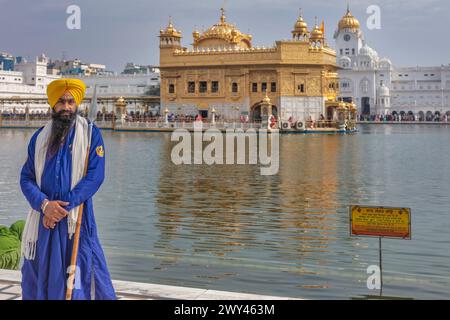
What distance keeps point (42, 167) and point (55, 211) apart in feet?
1.16

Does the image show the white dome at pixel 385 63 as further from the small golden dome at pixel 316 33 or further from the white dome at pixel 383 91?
the small golden dome at pixel 316 33

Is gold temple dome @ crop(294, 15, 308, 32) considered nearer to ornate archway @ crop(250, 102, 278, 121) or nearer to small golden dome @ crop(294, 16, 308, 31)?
small golden dome @ crop(294, 16, 308, 31)

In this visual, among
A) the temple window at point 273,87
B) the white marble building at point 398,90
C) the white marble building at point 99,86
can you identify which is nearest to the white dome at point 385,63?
the white marble building at point 398,90

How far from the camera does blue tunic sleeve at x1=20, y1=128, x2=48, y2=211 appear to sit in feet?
12.1

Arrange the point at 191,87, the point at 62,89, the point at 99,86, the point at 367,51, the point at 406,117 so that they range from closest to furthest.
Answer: the point at 62,89 < the point at 191,87 < the point at 99,86 < the point at 406,117 < the point at 367,51

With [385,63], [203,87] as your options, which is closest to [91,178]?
[203,87]

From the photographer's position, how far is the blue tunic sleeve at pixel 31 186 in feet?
12.1

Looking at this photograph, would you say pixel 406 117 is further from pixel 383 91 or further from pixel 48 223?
pixel 48 223

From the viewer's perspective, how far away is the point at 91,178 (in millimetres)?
3758

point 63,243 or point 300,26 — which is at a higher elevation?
point 300,26

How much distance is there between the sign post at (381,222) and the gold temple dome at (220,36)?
4912cm

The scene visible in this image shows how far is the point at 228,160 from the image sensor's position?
21859mm
